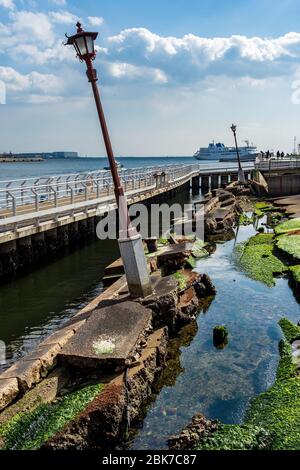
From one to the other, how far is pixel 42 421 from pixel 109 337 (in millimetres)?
1871

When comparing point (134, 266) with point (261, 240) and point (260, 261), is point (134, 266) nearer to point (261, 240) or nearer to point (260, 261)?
point (260, 261)

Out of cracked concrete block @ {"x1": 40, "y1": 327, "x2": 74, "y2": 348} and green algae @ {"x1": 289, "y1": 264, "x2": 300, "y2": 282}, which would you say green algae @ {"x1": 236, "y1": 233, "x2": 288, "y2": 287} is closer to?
green algae @ {"x1": 289, "y1": 264, "x2": 300, "y2": 282}

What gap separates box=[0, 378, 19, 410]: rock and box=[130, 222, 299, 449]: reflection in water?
1864 mm

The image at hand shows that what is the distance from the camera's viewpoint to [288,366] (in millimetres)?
7953

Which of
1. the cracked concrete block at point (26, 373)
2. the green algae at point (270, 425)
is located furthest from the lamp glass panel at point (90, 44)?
the green algae at point (270, 425)

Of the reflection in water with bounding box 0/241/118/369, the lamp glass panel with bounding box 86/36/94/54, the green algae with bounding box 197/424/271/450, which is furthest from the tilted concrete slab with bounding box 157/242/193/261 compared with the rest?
the green algae with bounding box 197/424/271/450

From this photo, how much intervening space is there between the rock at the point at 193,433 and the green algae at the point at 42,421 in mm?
1318

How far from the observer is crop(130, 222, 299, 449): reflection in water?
689 centimetres

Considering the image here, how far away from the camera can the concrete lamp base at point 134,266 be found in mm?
9742

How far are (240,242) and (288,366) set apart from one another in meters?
13.3

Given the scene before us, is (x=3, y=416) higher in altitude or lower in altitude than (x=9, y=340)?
higher

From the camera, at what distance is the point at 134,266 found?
9766 mm

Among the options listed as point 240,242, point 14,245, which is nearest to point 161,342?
point 14,245
